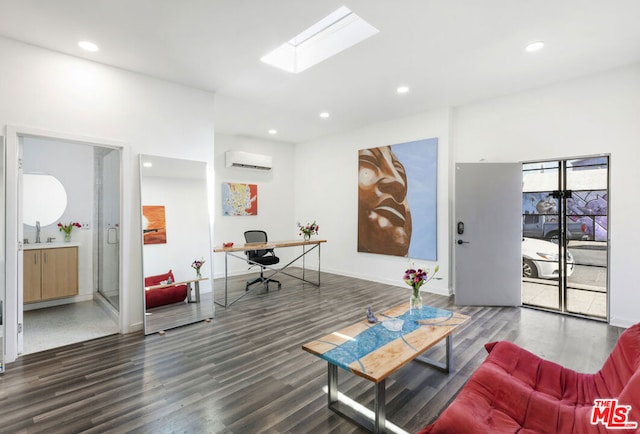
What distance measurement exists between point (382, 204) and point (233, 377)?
4.02 m

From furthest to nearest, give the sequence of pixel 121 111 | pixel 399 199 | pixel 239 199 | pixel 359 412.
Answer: pixel 239 199 < pixel 399 199 < pixel 121 111 < pixel 359 412

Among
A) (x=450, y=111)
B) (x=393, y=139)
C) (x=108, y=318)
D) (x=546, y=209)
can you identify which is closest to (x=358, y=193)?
(x=393, y=139)

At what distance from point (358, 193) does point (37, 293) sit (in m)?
5.24

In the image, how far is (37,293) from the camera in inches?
163

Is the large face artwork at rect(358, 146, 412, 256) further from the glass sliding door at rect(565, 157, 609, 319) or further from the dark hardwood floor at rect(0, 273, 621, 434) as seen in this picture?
the glass sliding door at rect(565, 157, 609, 319)

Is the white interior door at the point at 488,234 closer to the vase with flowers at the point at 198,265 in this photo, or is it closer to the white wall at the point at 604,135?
the white wall at the point at 604,135

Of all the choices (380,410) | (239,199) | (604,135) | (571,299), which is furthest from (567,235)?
(239,199)

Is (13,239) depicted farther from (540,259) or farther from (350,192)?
(540,259)

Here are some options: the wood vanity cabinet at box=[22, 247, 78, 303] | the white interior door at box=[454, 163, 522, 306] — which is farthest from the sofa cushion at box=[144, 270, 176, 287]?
the white interior door at box=[454, 163, 522, 306]

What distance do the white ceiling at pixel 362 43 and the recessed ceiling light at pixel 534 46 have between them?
0.06 meters

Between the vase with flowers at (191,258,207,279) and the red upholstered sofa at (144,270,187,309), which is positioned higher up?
the vase with flowers at (191,258,207,279)

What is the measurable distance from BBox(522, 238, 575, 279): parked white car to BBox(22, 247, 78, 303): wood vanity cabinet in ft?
21.6

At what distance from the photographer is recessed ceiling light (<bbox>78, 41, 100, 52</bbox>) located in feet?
9.65

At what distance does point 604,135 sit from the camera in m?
3.67
